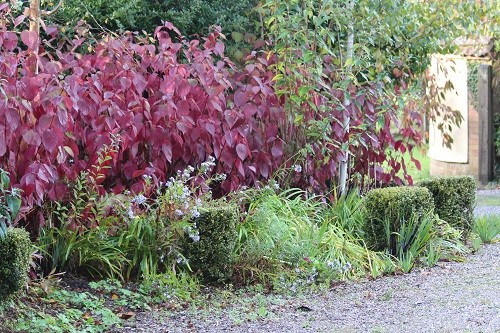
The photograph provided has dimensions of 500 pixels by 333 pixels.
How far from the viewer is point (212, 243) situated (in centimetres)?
623

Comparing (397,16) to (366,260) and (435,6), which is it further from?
(366,260)

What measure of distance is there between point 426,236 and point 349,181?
1624mm

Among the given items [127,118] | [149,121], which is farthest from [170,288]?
[149,121]

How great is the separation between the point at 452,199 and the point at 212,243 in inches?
115

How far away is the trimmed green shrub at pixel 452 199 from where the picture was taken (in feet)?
26.6

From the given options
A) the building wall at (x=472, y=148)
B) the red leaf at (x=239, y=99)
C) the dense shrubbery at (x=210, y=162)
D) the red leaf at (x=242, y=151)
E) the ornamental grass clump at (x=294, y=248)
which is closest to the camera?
the dense shrubbery at (x=210, y=162)

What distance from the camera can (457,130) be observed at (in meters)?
16.5

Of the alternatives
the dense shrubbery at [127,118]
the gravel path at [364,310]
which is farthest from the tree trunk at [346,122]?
the gravel path at [364,310]

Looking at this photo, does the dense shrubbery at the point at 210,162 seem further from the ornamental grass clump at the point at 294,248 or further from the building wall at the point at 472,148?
the building wall at the point at 472,148

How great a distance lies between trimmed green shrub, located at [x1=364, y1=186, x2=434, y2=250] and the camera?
7246mm

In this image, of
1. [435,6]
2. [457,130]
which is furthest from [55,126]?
[457,130]

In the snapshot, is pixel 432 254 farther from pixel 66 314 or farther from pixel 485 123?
pixel 485 123

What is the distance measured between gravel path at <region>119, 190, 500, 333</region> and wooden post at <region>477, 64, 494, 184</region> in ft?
30.9

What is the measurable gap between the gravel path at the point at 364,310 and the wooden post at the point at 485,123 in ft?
30.9
